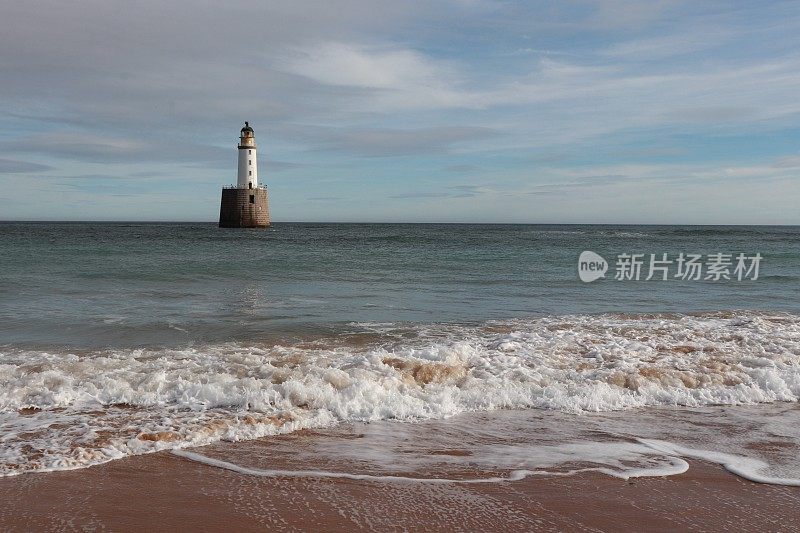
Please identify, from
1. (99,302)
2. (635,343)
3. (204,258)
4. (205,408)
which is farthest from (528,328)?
(204,258)

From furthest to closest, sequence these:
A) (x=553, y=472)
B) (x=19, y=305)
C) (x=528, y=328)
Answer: (x=19, y=305) → (x=528, y=328) → (x=553, y=472)

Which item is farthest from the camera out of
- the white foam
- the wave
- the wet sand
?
the wave

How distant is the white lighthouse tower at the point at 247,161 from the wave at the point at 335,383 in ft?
174

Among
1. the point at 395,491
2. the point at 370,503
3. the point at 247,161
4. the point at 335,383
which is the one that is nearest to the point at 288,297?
the point at 335,383

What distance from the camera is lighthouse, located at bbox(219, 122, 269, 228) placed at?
61.1m

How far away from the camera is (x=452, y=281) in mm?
19047

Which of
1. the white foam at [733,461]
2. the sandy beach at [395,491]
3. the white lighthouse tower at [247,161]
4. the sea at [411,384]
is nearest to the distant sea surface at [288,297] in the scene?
the sea at [411,384]

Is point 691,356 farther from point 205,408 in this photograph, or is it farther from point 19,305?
point 19,305

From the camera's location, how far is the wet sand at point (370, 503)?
3.76 m

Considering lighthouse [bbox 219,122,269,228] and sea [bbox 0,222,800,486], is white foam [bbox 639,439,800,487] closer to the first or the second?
sea [bbox 0,222,800,486]

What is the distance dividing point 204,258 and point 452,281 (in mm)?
13899

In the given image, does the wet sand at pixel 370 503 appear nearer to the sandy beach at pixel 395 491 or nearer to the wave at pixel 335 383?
the sandy beach at pixel 395 491

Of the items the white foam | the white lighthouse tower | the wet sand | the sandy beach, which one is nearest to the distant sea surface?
the sandy beach

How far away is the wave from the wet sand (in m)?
0.56
